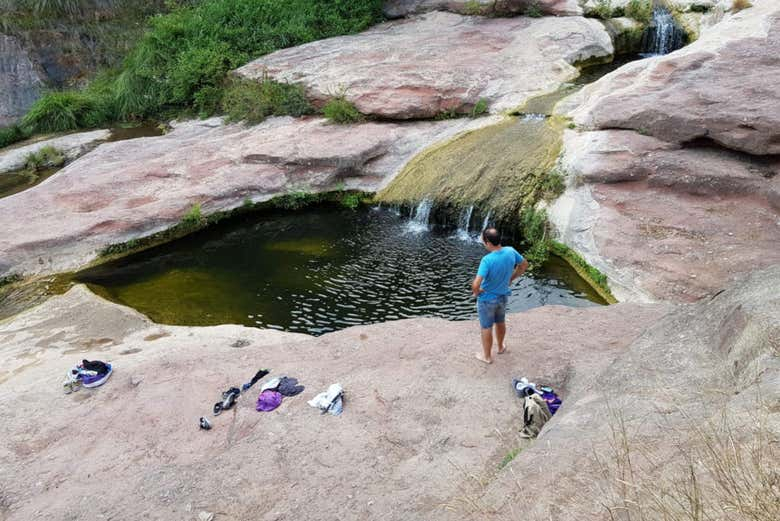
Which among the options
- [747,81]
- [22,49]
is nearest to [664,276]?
[747,81]

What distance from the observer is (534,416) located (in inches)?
179

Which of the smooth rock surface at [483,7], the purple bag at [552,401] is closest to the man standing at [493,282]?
the purple bag at [552,401]

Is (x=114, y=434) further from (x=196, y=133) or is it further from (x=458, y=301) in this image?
(x=196, y=133)

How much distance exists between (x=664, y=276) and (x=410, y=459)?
4362 millimetres

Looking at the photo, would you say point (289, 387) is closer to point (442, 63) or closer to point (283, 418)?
point (283, 418)

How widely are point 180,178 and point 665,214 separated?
8.17 meters

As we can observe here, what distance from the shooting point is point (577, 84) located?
12.5 m

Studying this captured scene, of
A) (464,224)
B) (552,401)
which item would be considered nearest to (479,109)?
(464,224)

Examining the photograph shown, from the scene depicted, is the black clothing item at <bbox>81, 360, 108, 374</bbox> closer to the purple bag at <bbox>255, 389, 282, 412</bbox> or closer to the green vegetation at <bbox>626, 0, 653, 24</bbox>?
the purple bag at <bbox>255, 389, 282, 412</bbox>

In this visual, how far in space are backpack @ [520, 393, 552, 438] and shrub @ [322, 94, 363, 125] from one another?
28.7ft

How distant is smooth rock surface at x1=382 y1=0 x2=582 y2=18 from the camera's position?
15031mm

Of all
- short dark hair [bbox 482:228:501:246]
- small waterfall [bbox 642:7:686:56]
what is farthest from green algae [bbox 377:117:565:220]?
small waterfall [bbox 642:7:686:56]

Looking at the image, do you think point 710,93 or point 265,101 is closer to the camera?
point 710,93

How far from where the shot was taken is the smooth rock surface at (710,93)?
8117 millimetres
